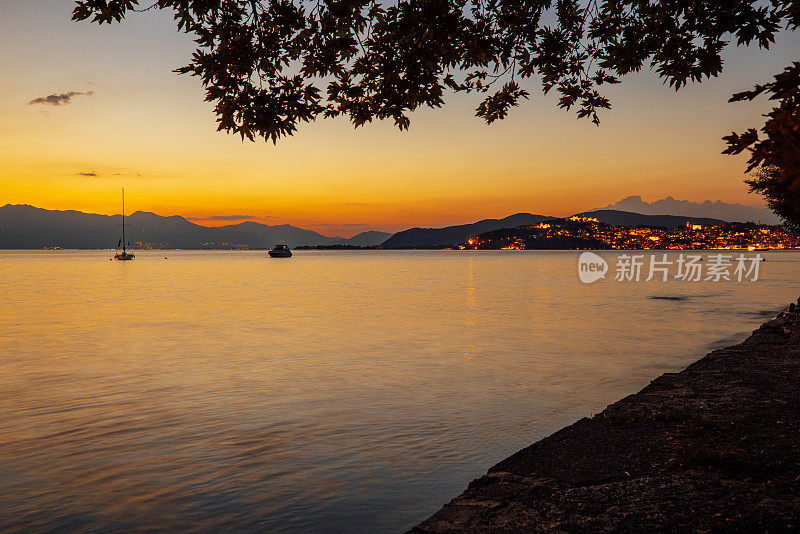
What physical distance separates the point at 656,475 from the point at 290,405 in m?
9.61

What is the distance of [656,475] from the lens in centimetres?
705

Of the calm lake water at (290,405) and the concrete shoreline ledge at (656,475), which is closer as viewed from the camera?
the concrete shoreline ledge at (656,475)

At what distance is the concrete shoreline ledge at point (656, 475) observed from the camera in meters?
5.86

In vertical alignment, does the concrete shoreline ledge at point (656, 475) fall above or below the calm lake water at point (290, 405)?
above

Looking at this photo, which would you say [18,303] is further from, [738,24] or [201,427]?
[738,24]

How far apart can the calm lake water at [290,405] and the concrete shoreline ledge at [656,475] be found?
146cm

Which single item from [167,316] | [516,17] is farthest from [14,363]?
[516,17]

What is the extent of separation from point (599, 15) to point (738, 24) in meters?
2.79

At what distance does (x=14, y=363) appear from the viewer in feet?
68.8

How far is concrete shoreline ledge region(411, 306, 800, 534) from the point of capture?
19.2 ft

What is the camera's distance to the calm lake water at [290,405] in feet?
27.2

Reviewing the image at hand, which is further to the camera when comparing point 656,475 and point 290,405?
point 290,405

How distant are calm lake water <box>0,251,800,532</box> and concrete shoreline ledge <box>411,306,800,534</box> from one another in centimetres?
146

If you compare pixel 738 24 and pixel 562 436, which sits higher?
pixel 738 24
